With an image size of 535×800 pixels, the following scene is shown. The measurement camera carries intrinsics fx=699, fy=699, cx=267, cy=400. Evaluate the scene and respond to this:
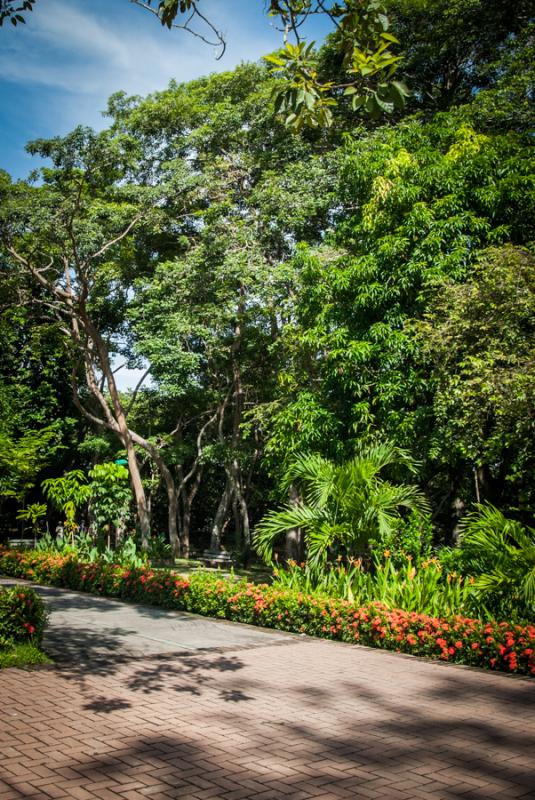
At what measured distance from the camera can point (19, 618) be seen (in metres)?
7.65

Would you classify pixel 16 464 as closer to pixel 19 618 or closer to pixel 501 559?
pixel 19 618

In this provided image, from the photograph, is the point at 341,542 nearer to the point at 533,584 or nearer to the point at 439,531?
the point at 533,584

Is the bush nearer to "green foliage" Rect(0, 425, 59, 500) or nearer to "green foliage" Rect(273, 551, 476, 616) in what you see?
"green foliage" Rect(273, 551, 476, 616)

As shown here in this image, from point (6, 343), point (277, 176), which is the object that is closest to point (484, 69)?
point (277, 176)

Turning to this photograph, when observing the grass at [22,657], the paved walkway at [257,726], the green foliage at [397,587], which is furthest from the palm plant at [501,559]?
the grass at [22,657]

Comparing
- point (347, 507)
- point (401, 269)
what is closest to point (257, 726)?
point (347, 507)

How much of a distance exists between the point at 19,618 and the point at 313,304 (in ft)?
30.6

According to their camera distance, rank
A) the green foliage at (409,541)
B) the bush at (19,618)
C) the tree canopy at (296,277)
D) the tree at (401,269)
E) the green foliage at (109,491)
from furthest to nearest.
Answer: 1. the green foliage at (109,491)
2. the tree at (401,269)
3. the tree canopy at (296,277)
4. the green foliage at (409,541)
5. the bush at (19,618)

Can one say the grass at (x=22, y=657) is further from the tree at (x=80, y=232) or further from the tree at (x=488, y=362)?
the tree at (x=80, y=232)

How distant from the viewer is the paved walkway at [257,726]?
169 inches

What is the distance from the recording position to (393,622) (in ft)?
28.2

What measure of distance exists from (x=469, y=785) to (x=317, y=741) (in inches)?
47.8

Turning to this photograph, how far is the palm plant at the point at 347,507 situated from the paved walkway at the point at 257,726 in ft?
7.20

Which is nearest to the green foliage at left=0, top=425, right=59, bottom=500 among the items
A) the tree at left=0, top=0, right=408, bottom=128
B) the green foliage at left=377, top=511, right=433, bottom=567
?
the green foliage at left=377, top=511, right=433, bottom=567
